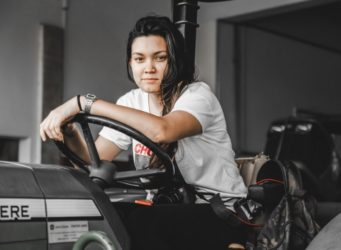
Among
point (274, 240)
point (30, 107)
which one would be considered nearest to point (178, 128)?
point (274, 240)

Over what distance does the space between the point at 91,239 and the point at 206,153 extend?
0.75m

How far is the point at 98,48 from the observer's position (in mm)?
8703

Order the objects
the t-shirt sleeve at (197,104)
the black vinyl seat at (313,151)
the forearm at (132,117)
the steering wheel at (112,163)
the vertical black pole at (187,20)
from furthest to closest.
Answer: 1. the black vinyl seat at (313,151)
2. the vertical black pole at (187,20)
3. the t-shirt sleeve at (197,104)
4. the forearm at (132,117)
5. the steering wheel at (112,163)

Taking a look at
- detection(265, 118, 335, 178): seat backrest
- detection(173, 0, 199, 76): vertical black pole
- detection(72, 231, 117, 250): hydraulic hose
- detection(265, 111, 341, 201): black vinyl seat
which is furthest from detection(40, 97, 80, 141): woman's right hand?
detection(265, 118, 335, 178): seat backrest

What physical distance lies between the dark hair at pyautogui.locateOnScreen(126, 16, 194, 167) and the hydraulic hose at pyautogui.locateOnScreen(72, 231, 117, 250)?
791 mm

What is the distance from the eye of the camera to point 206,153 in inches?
85.5

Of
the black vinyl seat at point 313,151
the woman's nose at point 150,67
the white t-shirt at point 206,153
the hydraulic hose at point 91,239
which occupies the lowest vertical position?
the black vinyl seat at point 313,151

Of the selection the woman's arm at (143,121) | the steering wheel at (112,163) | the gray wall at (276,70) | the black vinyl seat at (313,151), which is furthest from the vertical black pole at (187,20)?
the gray wall at (276,70)

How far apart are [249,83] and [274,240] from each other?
8.34 meters

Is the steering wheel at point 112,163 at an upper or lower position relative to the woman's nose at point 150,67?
lower

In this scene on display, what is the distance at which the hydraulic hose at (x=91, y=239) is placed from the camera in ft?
4.86

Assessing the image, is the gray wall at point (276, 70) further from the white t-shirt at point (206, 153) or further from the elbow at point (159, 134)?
the elbow at point (159, 134)

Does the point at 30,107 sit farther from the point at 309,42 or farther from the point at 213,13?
the point at 309,42

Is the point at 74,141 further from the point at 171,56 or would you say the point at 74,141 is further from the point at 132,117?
the point at 171,56
